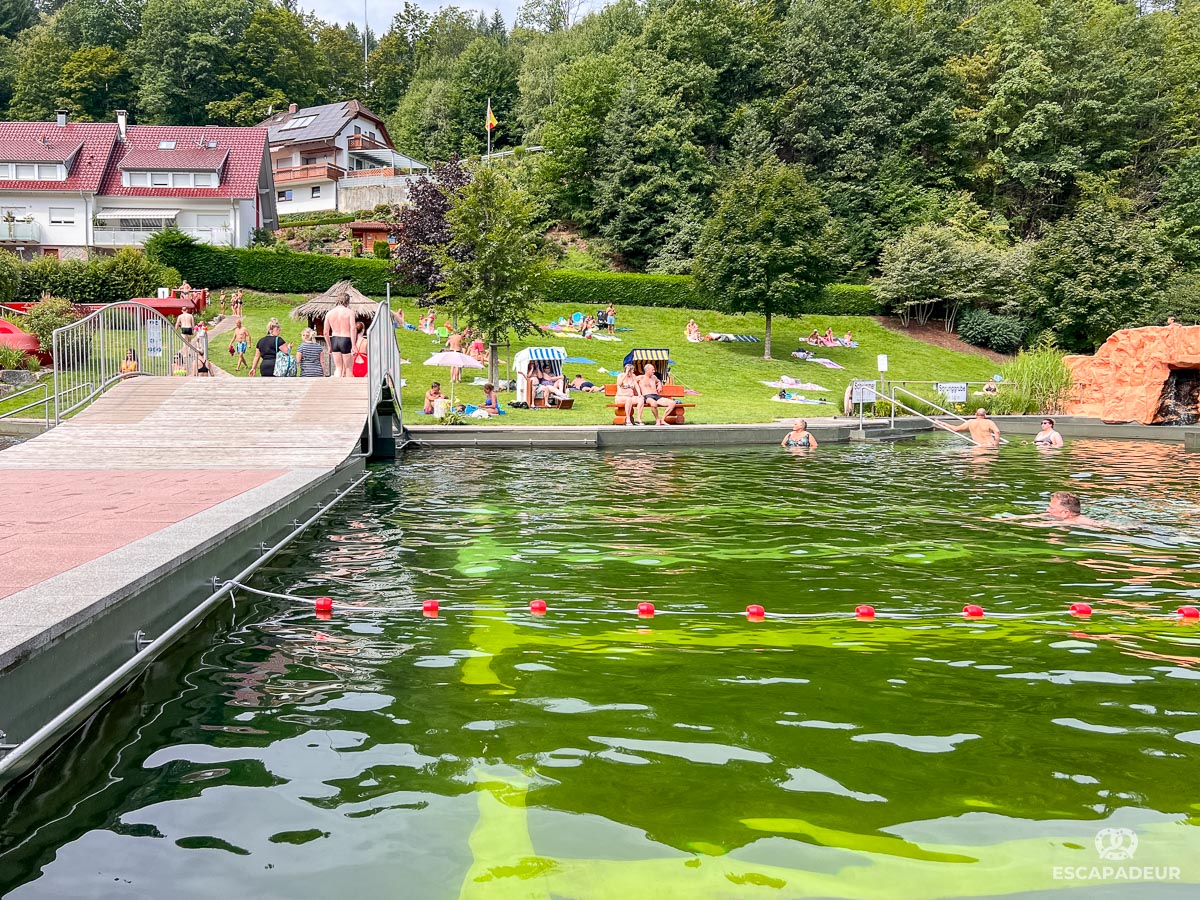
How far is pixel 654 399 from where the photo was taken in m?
24.0

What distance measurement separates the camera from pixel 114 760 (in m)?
4.69

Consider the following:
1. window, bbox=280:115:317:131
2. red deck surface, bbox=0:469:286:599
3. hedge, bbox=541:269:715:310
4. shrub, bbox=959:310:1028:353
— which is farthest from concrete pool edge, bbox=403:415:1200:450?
window, bbox=280:115:317:131

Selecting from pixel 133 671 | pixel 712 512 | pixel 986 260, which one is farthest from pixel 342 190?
pixel 133 671

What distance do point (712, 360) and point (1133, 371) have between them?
1569cm

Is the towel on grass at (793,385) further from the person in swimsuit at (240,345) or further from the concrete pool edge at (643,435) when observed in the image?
the person in swimsuit at (240,345)

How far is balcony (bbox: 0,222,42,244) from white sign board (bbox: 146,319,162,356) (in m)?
38.6

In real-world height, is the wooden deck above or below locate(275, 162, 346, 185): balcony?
below

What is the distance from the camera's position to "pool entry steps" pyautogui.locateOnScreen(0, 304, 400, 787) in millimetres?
4715

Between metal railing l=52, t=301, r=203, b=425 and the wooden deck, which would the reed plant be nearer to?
the wooden deck

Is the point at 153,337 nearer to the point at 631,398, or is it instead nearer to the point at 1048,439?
the point at 631,398

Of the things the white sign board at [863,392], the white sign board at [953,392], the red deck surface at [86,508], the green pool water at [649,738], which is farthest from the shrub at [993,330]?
the red deck surface at [86,508]

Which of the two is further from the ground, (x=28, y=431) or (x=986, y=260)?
(x=986, y=260)

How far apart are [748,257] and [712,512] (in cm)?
2911

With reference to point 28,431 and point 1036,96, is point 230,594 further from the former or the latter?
point 1036,96
